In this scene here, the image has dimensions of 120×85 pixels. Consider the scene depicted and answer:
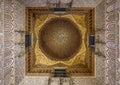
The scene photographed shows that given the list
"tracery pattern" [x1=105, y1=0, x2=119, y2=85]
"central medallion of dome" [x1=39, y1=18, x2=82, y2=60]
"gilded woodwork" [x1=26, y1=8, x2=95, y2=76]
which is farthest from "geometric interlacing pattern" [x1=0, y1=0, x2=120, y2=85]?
"central medallion of dome" [x1=39, y1=18, x2=82, y2=60]

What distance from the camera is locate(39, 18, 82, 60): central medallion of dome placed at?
34.6 feet

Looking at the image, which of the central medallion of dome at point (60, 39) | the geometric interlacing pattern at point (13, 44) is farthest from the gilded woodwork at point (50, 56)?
the geometric interlacing pattern at point (13, 44)

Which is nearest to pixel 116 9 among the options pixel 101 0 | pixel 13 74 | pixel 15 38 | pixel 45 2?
pixel 101 0

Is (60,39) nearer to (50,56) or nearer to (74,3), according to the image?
(50,56)

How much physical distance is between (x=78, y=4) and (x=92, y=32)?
1606 millimetres

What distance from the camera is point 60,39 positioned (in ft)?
35.1

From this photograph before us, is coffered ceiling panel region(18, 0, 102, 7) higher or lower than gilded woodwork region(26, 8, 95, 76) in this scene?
higher

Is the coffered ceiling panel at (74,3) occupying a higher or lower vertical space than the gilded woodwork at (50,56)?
higher

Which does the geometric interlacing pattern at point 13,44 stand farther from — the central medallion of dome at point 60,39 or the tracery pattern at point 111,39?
the central medallion of dome at point 60,39

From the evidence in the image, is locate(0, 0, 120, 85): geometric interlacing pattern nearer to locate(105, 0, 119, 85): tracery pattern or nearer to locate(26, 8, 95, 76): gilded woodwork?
locate(105, 0, 119, 85): tracery pattern

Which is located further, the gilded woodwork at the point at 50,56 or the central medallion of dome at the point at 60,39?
the central medallion of dome at the point at 60,39

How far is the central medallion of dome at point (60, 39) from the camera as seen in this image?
10561 millimetres

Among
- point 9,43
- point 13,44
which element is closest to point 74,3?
point 13,44

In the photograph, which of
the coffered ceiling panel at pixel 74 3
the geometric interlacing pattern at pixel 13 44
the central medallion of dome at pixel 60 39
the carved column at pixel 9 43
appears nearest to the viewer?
the geometric interlacing pattern at pixel 13 44
